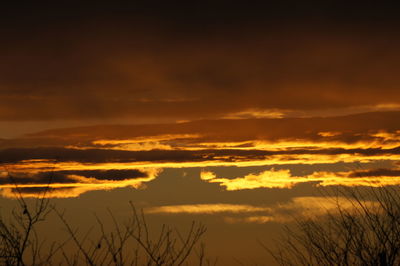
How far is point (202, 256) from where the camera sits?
36.5 feet

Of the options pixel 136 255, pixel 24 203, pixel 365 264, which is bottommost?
pixel 365 264

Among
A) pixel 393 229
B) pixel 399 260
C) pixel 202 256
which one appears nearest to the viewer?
pixel 202 256

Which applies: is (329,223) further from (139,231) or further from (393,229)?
(139,231)

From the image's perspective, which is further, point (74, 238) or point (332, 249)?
point (332, 249)

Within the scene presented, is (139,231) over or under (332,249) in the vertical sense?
over

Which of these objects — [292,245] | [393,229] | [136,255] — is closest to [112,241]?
[136,255]

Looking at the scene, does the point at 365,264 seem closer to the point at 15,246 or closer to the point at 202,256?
the point at 202,256

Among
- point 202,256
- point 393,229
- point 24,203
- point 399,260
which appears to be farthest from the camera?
point 393,229

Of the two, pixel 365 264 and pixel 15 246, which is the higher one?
pixel 15 246

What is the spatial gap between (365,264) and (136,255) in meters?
6.44

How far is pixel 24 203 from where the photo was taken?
10.4m

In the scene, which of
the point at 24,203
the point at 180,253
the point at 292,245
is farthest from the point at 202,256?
the point at 292,245

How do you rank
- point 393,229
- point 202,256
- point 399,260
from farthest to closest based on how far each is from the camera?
point 393,229 < point 399,260 < point 202,256

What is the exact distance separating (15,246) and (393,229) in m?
9.75
